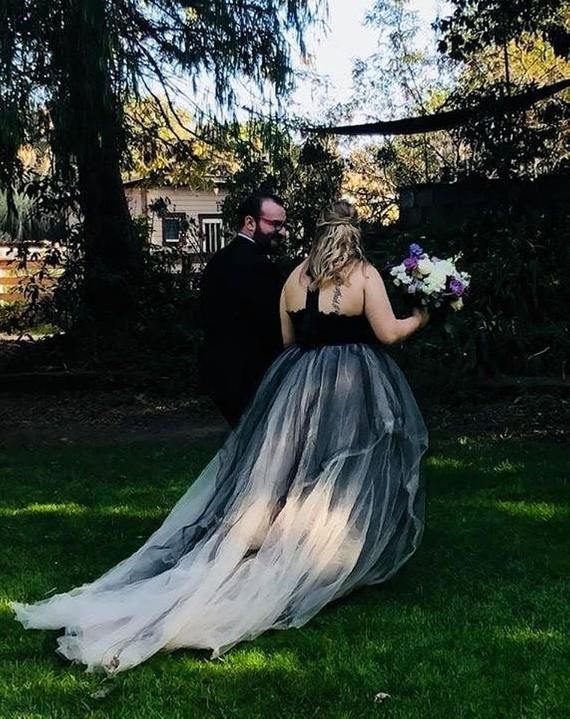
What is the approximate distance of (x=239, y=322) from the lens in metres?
4.61

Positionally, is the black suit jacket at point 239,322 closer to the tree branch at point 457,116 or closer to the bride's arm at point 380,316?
the bride's arm at point 380,316

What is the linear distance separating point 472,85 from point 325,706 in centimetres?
1174

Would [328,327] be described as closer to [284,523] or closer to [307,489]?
[307,489]

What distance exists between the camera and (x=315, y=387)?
13.6 feet

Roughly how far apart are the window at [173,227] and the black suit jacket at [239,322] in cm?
761

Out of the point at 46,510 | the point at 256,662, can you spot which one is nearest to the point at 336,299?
the point at 256,662

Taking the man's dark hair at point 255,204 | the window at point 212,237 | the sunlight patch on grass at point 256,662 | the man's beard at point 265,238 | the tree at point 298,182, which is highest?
the tree at point 298,182

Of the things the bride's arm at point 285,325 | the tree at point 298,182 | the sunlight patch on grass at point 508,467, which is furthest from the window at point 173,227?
the bride's arm at point 285,325

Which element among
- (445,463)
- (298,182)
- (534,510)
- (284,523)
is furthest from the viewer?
(298,182)

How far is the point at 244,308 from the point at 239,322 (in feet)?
0.28

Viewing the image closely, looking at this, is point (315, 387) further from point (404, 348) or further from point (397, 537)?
point (404, 348)

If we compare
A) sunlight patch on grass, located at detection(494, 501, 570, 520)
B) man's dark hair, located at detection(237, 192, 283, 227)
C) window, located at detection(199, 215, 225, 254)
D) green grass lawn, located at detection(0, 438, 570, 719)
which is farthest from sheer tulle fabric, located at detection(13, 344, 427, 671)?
window, located at detection(199, 215, 225, 254)

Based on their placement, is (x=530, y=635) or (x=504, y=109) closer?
(x=530, y=635)

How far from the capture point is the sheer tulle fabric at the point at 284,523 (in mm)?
3691
